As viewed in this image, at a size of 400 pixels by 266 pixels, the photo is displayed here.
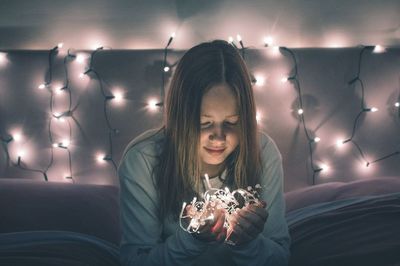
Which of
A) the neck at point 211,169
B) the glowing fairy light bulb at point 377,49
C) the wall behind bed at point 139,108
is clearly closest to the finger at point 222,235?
the neck at point 211,169

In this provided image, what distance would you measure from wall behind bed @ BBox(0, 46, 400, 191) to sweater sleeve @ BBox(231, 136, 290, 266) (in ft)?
2.66

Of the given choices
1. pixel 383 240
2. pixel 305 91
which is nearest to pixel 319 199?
pixel 383 240

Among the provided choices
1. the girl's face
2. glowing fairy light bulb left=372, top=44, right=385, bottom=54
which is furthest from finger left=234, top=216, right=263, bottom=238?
glowing fairy light bulb left=372, top=44, right=385, bottom=54

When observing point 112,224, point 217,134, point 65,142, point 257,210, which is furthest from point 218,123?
point 65,142

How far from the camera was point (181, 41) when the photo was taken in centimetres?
230

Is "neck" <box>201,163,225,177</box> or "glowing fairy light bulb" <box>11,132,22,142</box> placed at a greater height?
"glowing fairy light bulb" <box>11,132,22,142</box>

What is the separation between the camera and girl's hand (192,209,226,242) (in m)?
1.02

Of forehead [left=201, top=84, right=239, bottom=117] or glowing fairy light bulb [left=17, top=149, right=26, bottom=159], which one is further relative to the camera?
glowing fairy light bulb [left=17, top=149, right=26, bottom=159]

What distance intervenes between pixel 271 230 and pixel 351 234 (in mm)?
252

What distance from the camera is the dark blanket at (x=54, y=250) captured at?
3.93 feet

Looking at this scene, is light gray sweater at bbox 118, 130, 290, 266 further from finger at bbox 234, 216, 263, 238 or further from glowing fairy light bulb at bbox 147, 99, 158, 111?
glowing fairy light bulb at bbox 147, 99, 158, 111

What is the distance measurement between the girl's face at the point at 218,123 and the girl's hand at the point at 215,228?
0.33 meters

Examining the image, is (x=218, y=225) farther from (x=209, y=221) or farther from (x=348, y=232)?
(x=348, y=232)

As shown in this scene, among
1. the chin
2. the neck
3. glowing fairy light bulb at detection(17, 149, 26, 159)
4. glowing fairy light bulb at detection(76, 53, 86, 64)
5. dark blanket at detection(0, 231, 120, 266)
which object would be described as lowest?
dark blanket at detection(0, 231, 120, 266)
